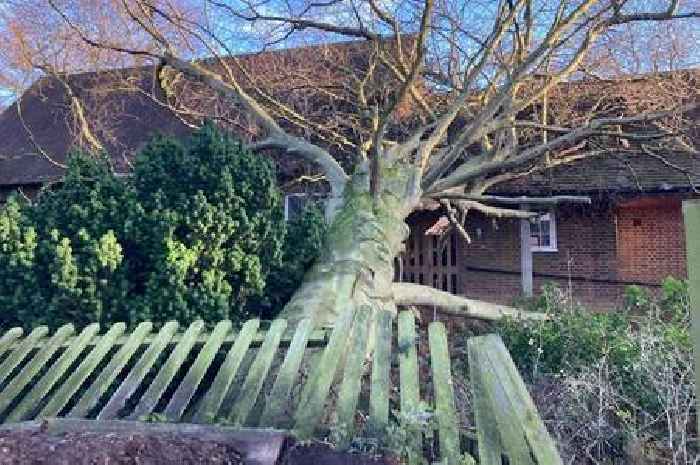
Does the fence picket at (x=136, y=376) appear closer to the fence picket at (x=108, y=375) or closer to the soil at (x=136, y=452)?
the fence picket at (x=108, y=375)

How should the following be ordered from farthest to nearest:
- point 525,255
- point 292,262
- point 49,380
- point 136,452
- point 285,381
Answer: point 525,255 < point 292,262 < point 49,380 < point 285,381 < point 136,452

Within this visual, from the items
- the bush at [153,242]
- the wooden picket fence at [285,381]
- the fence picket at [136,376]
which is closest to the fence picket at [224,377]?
the wooden picket fence at [285,381]

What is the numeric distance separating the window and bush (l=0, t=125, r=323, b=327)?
33.8 ft

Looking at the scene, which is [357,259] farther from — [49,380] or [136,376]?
[49,380]

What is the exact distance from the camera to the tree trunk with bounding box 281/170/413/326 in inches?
243

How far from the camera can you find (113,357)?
451 cm

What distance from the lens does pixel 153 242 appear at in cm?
595

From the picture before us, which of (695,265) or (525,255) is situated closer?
(695,265)

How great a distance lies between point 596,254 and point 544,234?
53.9 inches

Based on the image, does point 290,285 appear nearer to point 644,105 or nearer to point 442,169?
point 442,169

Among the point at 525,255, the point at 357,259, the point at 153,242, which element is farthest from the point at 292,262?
the point at 525,255

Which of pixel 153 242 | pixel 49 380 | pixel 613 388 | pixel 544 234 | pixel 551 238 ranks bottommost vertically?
pixel 613 388

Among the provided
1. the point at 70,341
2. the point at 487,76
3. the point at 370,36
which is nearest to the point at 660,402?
the point at 70,341

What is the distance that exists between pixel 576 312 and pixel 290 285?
3.29 m
